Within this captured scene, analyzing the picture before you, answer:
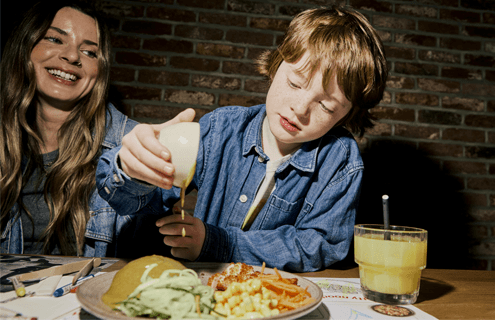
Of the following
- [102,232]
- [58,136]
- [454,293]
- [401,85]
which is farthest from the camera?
[401,85]

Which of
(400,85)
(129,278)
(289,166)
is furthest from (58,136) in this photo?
(400,85)

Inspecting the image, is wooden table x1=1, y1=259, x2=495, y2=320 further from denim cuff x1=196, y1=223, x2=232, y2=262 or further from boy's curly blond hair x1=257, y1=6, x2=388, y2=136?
boy's curly blond hair x1=257, y1=6, x2=388, y2=136

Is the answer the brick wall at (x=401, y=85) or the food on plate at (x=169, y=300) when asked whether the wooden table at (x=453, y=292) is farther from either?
the brick wall at (x=401, y=85)

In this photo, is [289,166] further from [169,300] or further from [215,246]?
[169,300]

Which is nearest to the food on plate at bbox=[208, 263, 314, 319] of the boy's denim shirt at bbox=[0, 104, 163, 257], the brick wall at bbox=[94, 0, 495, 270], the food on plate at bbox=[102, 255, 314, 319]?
the food on plate at bbox=[102, 255, 314, 319]

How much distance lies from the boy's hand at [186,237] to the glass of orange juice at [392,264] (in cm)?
Answer: 42

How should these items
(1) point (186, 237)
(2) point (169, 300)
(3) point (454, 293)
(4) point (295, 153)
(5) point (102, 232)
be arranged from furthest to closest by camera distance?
(5) point (102, 232), (4) point (295, 153), (1) point (186, 237), (3) point (454, 293), (2) point (169, 300)

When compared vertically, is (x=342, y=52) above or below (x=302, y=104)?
above

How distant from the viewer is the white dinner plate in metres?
0.45

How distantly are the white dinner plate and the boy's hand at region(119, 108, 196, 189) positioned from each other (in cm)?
20

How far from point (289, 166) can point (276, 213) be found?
0.16 meters

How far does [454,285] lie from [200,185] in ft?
2.59

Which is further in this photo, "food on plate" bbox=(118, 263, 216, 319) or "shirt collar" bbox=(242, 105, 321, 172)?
"shirt collar" bbox=(242, 105, 321, 172)

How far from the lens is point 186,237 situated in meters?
0.88
